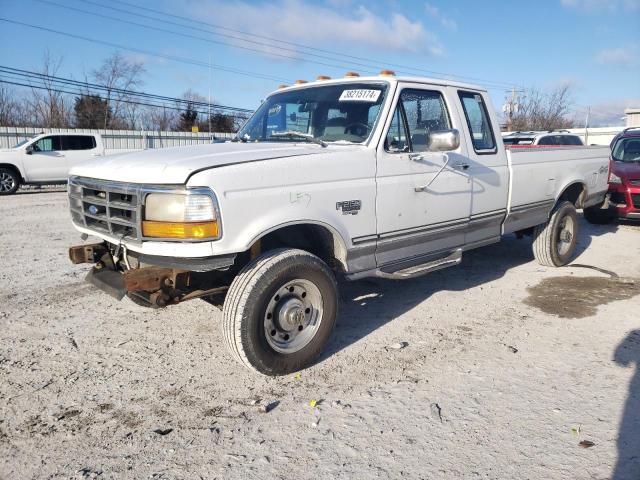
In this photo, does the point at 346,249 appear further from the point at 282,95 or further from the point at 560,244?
the point at 560,244

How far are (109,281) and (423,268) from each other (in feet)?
8.36

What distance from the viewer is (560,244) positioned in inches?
254

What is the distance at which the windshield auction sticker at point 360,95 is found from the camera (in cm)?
404

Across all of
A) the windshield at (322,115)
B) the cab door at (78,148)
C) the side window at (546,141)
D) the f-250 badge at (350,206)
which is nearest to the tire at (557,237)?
the windshield at (322,115)

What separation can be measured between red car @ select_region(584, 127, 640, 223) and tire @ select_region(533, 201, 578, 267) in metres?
2.56

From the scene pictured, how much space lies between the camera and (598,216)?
9.41 metres

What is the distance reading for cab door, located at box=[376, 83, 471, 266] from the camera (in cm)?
391

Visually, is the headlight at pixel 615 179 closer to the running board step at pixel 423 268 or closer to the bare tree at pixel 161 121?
the running board step at pixel 423 268

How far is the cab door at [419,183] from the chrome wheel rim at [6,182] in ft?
48.2

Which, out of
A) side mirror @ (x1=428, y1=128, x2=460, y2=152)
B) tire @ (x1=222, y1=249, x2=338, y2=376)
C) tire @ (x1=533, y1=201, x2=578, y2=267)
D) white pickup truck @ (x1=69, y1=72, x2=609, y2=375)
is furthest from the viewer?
tire @ (x1=533, y1=201, x2=578, y2=267)

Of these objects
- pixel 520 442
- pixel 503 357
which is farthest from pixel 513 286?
pixel 520 442

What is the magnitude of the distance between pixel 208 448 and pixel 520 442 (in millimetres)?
1736

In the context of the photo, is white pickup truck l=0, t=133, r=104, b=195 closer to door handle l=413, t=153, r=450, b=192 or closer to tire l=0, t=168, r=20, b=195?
tire l=0, t=168, r=20, b=195

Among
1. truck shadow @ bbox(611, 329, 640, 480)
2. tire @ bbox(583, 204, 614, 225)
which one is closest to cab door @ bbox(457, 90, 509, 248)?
truck shadow @ bbox(611, 329, 640, 480)
